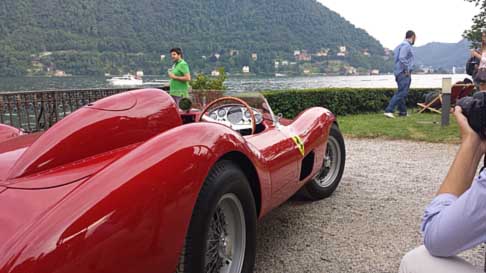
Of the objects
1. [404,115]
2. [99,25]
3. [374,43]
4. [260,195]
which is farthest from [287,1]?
[260,195]

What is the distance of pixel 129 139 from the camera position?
87.0 inches

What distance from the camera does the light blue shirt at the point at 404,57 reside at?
9.69 meters

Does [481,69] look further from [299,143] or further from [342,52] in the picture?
[342,52]

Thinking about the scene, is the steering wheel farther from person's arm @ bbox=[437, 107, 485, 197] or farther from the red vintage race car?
person's arm @ bbox=[437, 107, 485, 197]

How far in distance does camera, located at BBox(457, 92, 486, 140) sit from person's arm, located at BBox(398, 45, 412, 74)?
897 cm

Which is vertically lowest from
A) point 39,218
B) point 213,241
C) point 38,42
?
point 213,241

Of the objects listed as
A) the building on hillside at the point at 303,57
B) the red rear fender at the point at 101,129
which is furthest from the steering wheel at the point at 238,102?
the building on hillside at the point at 303,57

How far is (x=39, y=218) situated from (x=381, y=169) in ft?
16.1

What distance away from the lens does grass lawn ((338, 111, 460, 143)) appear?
785cm

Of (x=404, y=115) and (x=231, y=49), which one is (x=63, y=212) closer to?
(x=404, y=115)

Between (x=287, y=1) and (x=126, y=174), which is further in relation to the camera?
(x=287, y=1)

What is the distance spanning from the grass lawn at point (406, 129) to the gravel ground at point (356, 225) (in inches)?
88.8

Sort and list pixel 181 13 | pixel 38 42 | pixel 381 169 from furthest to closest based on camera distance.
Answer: pixel 181 13
pixel 38 42
pixel 381 169

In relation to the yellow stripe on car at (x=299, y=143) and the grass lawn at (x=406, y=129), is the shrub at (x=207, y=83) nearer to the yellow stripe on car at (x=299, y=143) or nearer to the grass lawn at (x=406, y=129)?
the grass lawn at (x=406, y=129)
